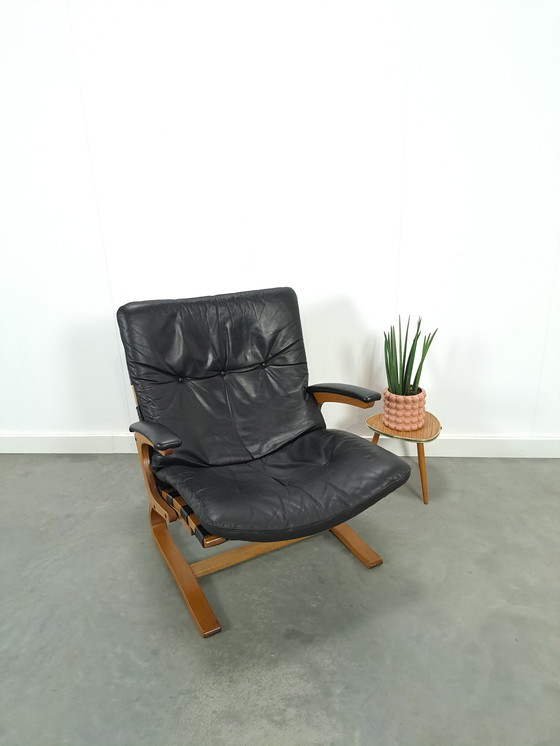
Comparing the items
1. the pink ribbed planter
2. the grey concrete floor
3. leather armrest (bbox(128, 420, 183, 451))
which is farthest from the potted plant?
leather armrest (bbox(128, 420, 183, 451))

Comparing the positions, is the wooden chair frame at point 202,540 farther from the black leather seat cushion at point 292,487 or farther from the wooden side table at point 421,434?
the wooden side table at point 421,434

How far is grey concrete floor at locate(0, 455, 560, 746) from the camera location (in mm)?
1415

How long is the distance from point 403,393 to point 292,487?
3.16ft

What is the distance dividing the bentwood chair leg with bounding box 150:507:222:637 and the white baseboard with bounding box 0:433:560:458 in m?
0.90

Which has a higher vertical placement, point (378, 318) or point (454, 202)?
point (454, 202)

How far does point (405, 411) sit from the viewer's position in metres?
2.37

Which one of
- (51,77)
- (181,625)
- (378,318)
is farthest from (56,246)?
(181,625)

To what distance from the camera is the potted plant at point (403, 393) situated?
2361 millimetres

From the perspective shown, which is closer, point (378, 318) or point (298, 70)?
point (298, 70)

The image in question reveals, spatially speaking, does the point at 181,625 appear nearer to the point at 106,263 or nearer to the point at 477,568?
the point at 477,568

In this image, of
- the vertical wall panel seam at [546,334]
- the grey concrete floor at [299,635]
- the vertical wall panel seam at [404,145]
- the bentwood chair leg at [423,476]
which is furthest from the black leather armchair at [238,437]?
the vertical wall panel seam at [546,334]

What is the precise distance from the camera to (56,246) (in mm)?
2635

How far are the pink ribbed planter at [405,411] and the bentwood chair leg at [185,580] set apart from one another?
1117mm

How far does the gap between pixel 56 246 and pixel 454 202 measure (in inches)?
79.0
